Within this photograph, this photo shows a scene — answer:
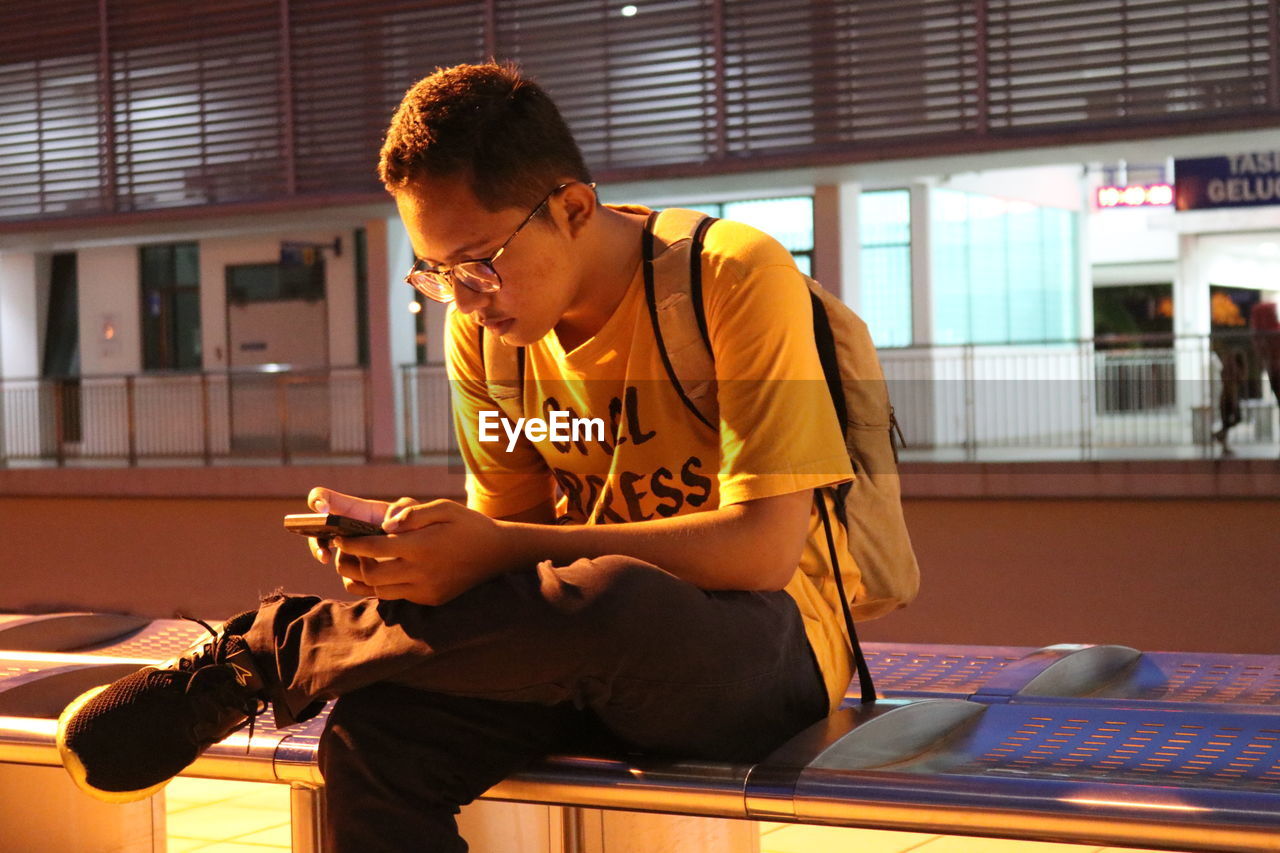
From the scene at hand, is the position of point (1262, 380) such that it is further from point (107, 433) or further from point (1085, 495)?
point (107, 433)

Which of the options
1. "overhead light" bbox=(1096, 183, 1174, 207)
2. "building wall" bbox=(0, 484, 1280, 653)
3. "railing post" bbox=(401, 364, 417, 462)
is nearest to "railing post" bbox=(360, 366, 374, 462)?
"railing post" bbox=(401, 364, 417, 462)

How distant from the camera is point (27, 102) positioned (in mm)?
16422

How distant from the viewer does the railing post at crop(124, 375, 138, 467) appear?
49.0 ft

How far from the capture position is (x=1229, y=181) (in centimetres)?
1418

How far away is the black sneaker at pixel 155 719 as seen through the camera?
2.11 meters

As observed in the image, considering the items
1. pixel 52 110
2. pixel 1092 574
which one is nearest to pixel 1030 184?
pixel 1092 574

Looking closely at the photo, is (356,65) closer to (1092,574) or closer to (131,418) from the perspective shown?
(131,418)

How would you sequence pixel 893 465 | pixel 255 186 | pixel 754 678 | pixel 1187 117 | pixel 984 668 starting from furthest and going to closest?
pixel 255 186 → pixel 1187 117 → pixel 984 668 → pixel 893 465 → pixel 754 678

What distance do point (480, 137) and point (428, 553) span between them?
0.66m

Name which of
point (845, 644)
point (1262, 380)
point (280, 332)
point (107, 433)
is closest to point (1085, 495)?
point (1262, 380)

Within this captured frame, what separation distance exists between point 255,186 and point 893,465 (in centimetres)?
1379

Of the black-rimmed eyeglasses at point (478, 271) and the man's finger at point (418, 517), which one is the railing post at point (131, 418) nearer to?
the black-rimmed eyeglasses at point (478, 271)

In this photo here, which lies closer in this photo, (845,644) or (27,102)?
(845,644)

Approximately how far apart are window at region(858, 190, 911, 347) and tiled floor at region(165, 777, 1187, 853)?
13482 mm
